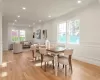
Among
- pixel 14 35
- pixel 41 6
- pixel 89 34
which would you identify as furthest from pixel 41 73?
pixel 14 35

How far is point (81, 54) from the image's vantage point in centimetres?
502

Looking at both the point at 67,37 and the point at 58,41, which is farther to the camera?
the point at 58,41

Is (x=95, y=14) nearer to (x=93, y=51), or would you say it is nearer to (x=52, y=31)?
(x=93, y=51)

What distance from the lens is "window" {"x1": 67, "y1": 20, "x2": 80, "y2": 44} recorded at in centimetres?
545

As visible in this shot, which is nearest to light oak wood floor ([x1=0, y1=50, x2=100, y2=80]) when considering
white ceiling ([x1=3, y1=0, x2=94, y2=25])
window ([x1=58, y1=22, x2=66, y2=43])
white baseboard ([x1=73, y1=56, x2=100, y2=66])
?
white baseboard ([x1=73, y1=56, x2=100, y2=66])

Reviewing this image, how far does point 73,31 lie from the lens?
5742mm

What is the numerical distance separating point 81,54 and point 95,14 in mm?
2141

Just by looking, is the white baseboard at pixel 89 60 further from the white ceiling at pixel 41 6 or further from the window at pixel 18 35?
the window at pixel 18 35

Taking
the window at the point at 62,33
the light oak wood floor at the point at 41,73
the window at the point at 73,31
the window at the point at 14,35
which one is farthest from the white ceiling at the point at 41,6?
the window at the point at 14,35

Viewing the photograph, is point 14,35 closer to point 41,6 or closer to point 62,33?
point 62,33

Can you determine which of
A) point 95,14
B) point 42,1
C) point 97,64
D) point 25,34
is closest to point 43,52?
point 42,1

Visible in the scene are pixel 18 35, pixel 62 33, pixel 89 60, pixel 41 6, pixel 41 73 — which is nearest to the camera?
pixel 41 73

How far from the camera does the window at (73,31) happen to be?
17.9ft

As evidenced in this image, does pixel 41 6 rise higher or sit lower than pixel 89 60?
higher
